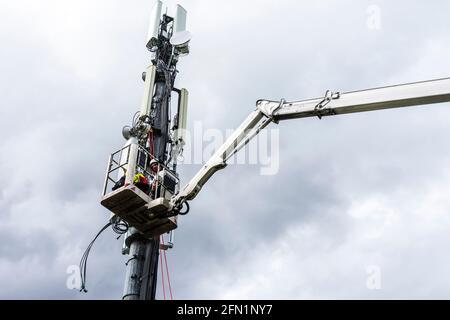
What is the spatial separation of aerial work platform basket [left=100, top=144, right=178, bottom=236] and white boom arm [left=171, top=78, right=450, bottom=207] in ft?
2.24

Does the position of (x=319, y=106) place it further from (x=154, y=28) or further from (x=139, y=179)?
(x=154, y=28)

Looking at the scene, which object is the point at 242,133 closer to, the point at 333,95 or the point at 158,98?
the point at 333,95

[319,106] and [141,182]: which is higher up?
[319,106]

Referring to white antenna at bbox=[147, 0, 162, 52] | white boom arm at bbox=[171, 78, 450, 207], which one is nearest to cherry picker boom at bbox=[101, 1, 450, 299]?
white boom arm at bbox=[171, 78, 450, 207]

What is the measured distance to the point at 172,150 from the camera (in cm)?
2111

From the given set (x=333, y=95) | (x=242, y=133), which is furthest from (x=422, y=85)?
(x=242, y=133)

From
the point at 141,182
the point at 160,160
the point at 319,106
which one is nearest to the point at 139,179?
the point at 141,182

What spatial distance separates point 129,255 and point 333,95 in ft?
26.6

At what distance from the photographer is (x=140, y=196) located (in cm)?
1711

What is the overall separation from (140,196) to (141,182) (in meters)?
0.61

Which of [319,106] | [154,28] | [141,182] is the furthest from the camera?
[154,28]

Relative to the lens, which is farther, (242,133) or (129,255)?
(129,255)

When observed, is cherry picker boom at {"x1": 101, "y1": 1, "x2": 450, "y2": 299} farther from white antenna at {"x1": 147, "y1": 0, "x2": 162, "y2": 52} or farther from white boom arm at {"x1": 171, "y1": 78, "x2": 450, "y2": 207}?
white antenna at {"x1": 147, "y1": 0, "x2": 162, "y2": 52}

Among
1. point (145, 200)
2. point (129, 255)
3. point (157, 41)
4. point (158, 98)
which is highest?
point (157, 41)
